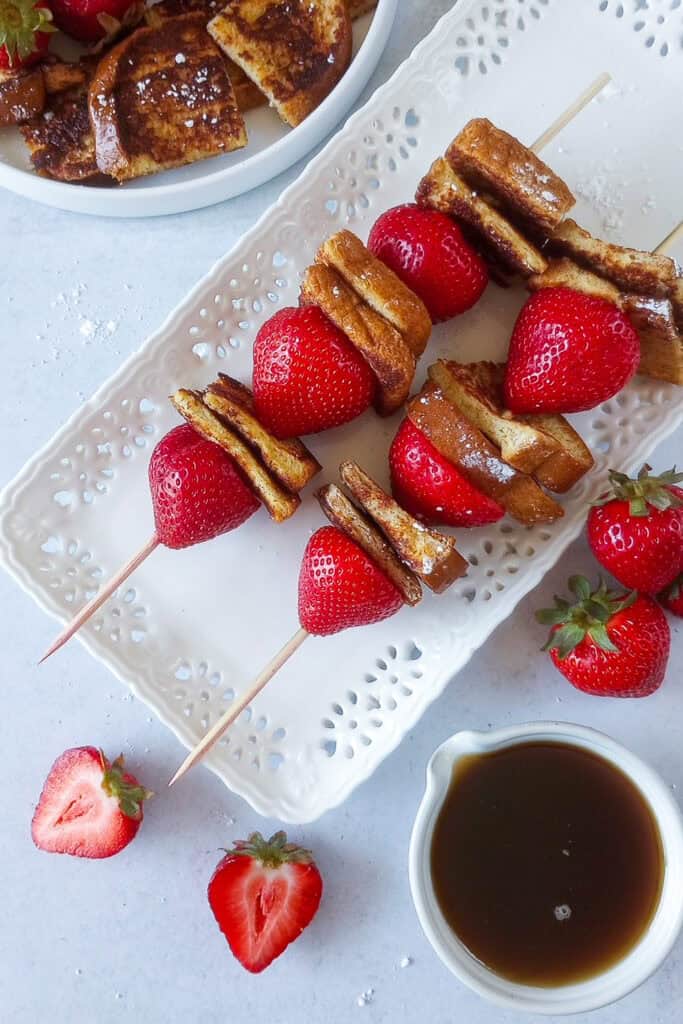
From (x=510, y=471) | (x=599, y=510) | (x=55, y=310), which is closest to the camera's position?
(x=510, y=471)

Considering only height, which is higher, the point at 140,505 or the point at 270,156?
the point at 270,156

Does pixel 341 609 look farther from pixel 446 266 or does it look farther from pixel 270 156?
pixel 270 156

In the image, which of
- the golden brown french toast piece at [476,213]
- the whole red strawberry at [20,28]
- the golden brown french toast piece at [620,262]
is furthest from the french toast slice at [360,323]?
the whole red strawberry at [20,28]

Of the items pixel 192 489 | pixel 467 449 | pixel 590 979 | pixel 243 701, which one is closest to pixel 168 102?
pixel 192 489

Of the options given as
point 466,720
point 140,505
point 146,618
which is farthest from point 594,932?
point 140,505

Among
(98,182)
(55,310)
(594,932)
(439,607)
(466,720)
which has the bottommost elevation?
(594,932)

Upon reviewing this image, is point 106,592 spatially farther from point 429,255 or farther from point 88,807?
point 429,255

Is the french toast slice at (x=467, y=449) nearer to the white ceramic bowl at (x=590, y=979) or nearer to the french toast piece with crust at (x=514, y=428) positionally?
the french toast piece with crust at (x=514, y=428)
